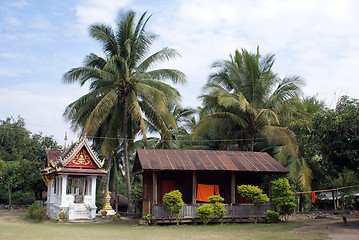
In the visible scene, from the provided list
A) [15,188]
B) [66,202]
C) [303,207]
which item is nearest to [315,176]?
[303,207]

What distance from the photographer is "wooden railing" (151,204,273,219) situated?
17.1 m

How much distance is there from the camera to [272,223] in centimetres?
1798

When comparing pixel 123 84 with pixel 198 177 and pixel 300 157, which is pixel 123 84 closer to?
pixel 198 177

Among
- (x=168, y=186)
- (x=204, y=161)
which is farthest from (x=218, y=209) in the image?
(x=168, y=186)

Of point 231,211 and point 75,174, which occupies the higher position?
point 75,174

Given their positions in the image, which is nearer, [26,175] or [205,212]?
[205,212]

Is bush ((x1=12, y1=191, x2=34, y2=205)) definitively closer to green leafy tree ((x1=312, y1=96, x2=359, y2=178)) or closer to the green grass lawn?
the green grass lawn

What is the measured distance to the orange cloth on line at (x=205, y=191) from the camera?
18.8 m

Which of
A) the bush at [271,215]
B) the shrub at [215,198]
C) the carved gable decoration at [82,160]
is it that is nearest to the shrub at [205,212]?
the shrub at [215,198]

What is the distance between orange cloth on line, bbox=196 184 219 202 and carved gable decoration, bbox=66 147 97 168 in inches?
251

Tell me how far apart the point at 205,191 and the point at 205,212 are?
6.96 feet

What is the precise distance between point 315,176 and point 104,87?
1508cm

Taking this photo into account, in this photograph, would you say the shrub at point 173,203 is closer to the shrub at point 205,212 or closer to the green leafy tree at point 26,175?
the shrub at point 205,212

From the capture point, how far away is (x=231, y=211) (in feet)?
58.9
